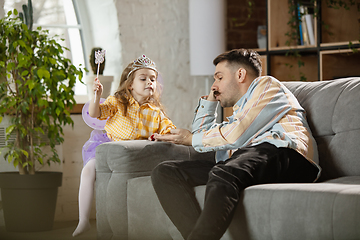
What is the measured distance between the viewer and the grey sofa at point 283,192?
1.20m

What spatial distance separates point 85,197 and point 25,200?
2.49ft

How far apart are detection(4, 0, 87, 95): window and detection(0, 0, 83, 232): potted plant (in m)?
0.67

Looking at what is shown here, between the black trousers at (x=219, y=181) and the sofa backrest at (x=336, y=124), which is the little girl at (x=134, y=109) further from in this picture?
the sofa backrest at (x=336, y=124)

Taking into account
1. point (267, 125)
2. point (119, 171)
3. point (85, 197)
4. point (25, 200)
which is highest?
point (267, 125)

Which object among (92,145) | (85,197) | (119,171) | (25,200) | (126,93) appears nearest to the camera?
(119,171)

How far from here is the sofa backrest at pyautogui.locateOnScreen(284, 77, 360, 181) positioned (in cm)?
166

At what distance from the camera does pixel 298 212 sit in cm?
123

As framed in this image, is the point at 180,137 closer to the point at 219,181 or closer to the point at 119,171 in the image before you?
the point at 119,171

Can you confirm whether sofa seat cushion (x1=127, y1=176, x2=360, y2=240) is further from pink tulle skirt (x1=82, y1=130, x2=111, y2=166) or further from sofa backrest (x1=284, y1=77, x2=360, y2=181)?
pink tulle skirt (x1=82, y1=130, x2=111, y2=166)

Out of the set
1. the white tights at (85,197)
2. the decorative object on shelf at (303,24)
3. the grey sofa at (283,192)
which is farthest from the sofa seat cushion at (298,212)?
the decorative object on shelf at (303,24)

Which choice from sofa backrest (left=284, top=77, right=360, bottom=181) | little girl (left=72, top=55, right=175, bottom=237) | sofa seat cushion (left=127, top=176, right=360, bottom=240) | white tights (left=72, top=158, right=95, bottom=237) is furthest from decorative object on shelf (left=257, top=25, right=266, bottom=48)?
sofa seat cushion (left=127, top=176, right=360, bottom=240)

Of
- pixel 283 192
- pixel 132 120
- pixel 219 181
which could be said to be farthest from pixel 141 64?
pixel 283 192

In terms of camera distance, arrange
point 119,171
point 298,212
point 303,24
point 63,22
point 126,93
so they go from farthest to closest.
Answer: point 63,22 → point 303,24 → point 126,93 → point 119,171 → point 298,212

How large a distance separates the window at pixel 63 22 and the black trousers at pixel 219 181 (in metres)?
2.10
